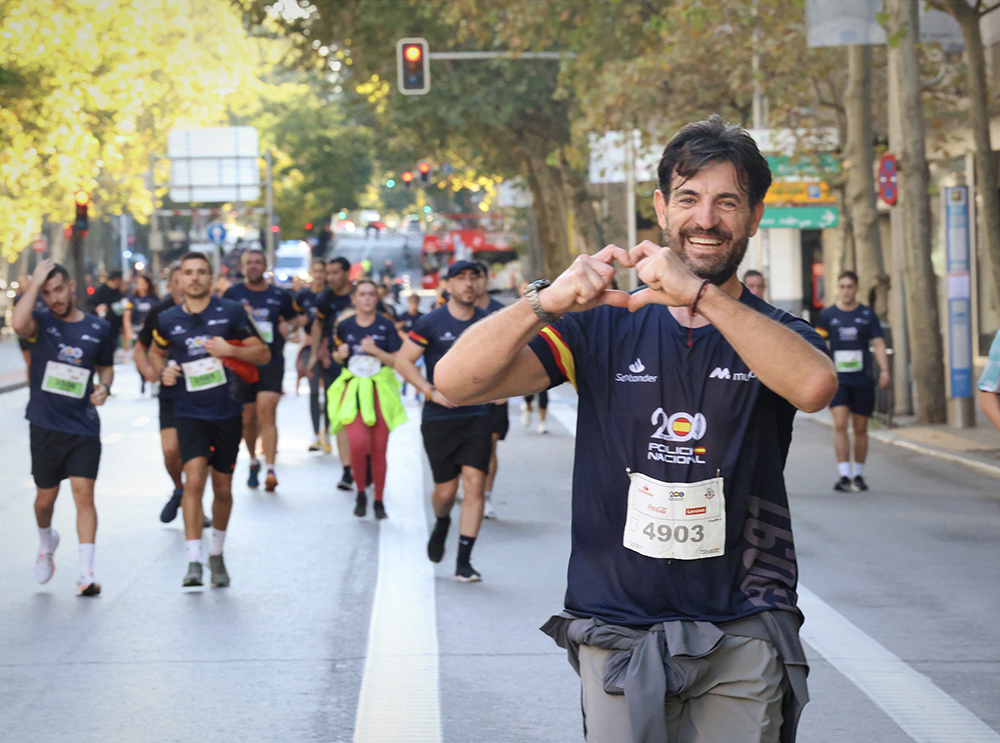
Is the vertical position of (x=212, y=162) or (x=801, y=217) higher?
(x=212, y=162)

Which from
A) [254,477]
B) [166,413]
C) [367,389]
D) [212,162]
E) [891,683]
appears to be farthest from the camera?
[212,162]

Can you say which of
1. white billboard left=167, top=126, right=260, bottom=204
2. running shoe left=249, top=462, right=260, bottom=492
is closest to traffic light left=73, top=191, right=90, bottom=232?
white billboard left=167, top=126, right=260, bottom=204

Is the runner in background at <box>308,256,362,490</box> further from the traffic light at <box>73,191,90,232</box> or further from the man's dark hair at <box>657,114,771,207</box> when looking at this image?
the traffic light at <box>73,191,90,232</box>

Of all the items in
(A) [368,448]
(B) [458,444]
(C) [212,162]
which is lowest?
(A) [368,448]

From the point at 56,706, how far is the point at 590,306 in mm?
4165

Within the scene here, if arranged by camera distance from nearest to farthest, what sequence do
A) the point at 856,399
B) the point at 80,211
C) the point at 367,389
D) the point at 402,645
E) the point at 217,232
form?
the point at 402,645 → the point at 367,389 → the point at 856,399 → the point at 80,211 → the point at 217,232

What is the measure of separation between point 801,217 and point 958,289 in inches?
370

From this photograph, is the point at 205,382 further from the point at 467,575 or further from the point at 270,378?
the point at 270,378

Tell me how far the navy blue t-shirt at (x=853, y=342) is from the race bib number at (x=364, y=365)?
3.92m

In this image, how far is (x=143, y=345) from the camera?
974cm

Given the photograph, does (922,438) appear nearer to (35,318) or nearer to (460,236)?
(35,318)

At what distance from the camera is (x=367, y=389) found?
39.4 ft

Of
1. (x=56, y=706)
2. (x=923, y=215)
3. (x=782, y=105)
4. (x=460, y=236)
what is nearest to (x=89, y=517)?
(x=56, y=706)

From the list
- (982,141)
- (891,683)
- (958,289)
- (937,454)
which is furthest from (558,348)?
(958,289)
